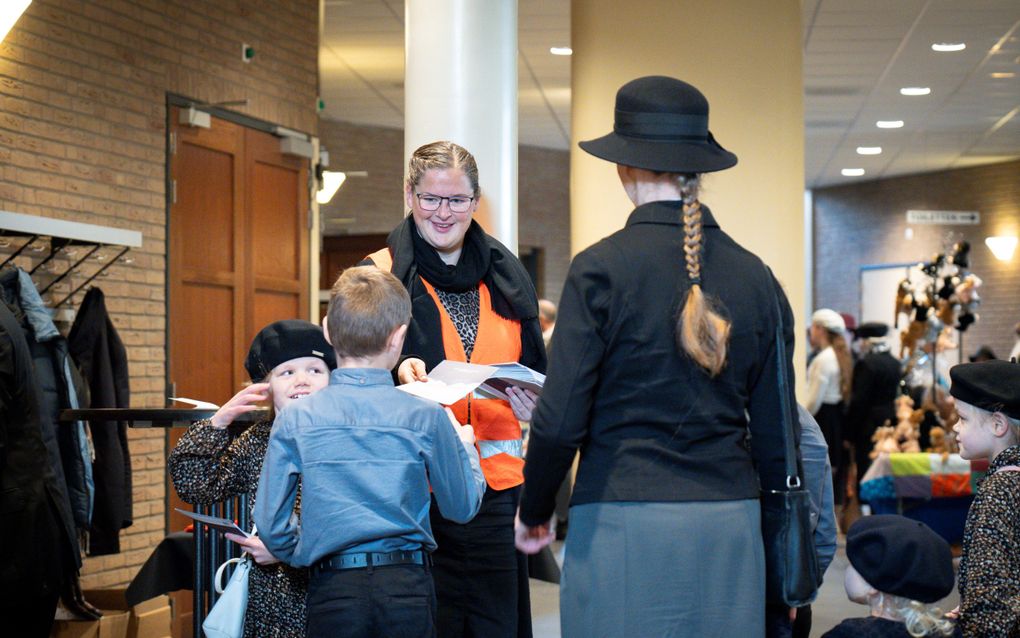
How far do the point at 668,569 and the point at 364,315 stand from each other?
796 millimetres

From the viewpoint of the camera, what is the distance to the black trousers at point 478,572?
8.99 ft

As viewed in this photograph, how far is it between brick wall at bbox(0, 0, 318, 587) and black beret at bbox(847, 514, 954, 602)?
13.8ft

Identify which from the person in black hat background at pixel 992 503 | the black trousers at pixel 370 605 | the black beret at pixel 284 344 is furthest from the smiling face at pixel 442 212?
the person in black hat background at pixel 992 503

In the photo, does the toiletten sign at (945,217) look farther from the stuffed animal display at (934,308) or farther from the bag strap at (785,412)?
the bag strap at (785,412)

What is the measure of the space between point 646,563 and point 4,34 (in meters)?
4.05

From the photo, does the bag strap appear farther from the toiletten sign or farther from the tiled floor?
the toiletten sign

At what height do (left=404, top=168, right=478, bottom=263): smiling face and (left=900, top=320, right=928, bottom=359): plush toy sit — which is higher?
(left=404, top=168, right=478, bottom=263): smiling face

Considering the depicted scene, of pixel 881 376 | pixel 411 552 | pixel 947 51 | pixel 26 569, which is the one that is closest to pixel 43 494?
pixel 26 569

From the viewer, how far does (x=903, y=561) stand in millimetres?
2541

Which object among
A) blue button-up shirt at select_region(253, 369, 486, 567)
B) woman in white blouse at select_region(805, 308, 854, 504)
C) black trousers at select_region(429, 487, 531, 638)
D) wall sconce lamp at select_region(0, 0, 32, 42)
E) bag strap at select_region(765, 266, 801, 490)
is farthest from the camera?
woman in white blouse at select_region(805, 308, 854, 504)

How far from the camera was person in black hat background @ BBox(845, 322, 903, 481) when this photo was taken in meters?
9.29

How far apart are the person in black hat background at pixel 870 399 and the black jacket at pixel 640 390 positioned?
7.54m

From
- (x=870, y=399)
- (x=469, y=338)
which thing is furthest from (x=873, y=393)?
(x=469, y=338)

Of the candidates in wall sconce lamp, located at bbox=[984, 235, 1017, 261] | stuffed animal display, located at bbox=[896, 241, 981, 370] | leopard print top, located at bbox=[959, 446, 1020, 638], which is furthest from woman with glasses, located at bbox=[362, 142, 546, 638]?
wall sconce lamp, located at bbox=[984, 235, 1017, 261]
